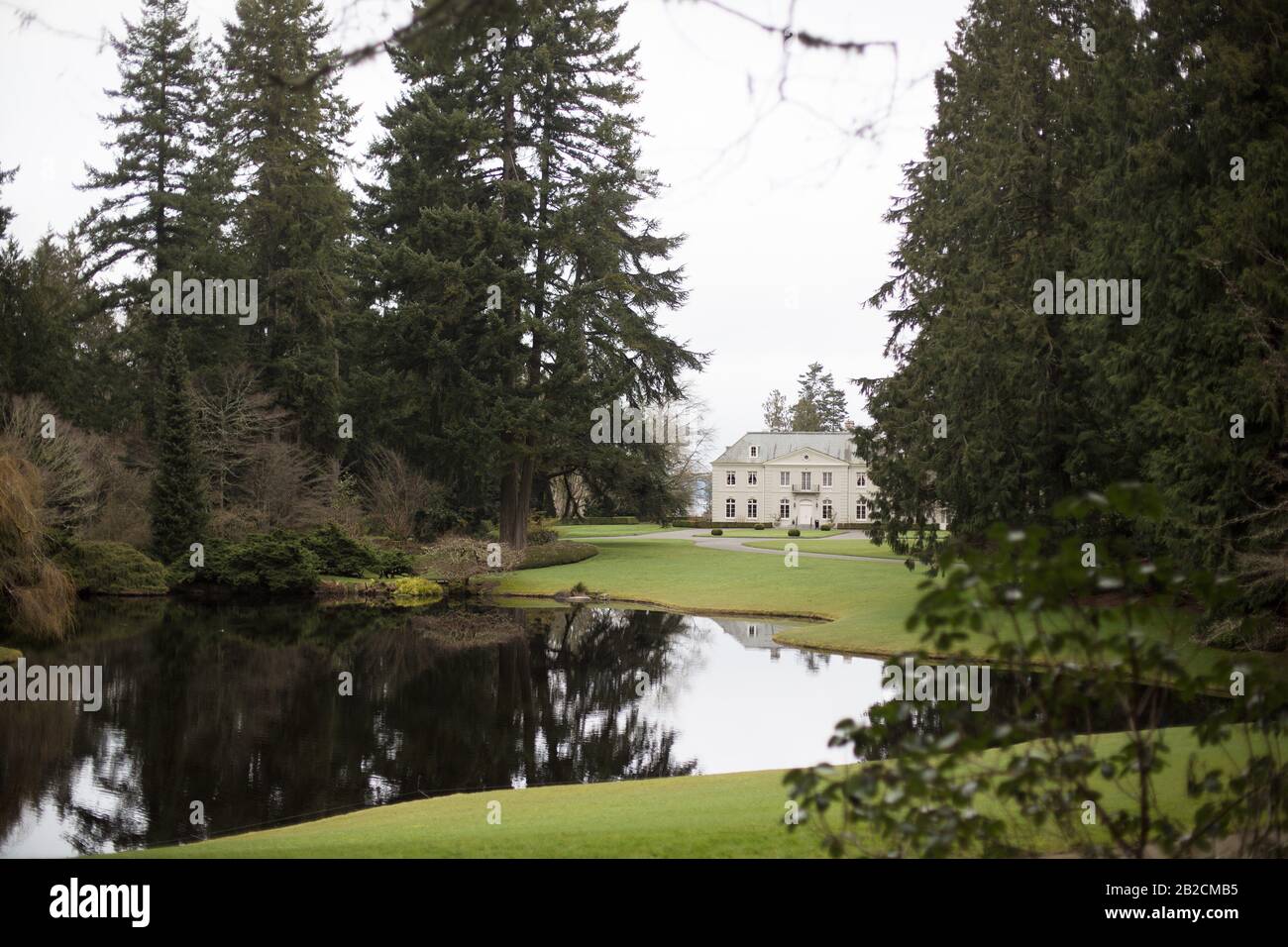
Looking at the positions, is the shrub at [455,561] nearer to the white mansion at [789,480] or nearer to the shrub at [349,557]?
the shrub at [349,557]

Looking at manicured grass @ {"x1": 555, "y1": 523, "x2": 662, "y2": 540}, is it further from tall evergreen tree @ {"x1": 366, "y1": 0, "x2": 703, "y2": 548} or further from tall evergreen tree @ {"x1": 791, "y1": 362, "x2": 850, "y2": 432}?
tall evergreen tree @ {"x1": 791, "y1": 362, "x2": 850, "y2": 432}

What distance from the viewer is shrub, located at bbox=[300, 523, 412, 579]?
2897 centimetres

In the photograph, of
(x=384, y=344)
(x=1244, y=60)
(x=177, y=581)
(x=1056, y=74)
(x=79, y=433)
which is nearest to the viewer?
(x=1244, y=60)

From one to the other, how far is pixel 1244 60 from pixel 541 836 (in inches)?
497

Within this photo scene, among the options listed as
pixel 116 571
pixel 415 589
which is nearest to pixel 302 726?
pixel 415 589

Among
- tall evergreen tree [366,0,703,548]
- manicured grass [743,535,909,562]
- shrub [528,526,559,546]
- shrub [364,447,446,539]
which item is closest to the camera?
tall evergreen tree [366,0,703,548]

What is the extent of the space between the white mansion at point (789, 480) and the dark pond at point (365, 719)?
43.6 meters

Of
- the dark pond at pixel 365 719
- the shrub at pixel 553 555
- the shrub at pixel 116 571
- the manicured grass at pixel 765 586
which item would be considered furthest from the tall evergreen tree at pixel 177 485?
the shrub at pixel 553 555

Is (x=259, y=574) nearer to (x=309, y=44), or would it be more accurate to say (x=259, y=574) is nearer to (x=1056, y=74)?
(x=309, y=44)

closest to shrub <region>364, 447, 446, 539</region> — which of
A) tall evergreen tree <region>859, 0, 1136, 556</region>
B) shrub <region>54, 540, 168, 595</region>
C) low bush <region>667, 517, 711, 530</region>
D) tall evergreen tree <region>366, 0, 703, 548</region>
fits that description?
tall evergreen tree <region>366, 0, 703, 548</region>

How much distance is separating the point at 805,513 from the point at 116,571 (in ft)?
149
